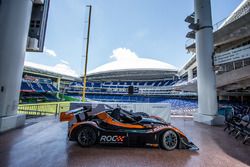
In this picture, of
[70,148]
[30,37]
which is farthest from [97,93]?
[70,148]

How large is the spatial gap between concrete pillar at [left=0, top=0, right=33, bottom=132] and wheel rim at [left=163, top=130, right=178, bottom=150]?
5.51m

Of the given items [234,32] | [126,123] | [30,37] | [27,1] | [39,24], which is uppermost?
[234,32]

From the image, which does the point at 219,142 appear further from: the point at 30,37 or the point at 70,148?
the point at 30,37

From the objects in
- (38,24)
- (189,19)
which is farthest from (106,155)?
(189,19)

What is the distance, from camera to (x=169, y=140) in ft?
10.6

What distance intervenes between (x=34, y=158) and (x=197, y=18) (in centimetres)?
1055

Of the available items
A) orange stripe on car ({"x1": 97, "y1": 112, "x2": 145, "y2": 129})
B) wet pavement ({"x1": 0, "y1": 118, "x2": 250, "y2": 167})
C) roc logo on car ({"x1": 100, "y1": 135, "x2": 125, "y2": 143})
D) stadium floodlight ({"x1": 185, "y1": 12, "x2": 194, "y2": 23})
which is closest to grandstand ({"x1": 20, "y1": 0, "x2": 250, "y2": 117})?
stadium floodlight ({"x1": 185, "y1": 12, "x2": 194, "y2": 23})

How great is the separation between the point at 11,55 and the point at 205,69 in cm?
961

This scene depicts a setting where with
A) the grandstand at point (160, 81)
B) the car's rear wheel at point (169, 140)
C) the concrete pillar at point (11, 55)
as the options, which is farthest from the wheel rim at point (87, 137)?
the grandstand at point (160, 81)

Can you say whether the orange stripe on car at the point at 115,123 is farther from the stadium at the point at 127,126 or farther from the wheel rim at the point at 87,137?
the wheel rim at the point at 87,137

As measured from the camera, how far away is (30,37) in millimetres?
6203

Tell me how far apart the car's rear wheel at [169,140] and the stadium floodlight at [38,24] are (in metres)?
7.06

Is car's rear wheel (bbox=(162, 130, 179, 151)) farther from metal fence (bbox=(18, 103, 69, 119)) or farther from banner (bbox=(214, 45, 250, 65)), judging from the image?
metal fence (bbox=(18, 103, 69, 119))

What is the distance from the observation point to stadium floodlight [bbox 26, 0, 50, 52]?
6254 mm
